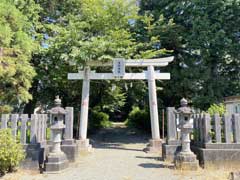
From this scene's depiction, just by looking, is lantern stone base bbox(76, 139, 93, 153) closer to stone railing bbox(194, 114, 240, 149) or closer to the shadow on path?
the shadow on path

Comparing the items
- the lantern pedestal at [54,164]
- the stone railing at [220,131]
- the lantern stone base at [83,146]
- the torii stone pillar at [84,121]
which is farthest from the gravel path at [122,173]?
the torii stone pillar at [84,121]

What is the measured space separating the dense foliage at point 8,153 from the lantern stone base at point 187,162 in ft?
13.8

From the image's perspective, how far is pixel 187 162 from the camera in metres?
6.34

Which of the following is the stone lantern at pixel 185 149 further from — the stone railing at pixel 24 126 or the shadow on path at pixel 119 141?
the shadow on path at pixel 119 141

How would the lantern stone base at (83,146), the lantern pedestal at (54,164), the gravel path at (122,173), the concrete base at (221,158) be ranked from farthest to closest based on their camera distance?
the lantern stone base at (83,146), the concrete base at (221,158), the lantern pedestal at (54,164), the gravel path at (122,173)

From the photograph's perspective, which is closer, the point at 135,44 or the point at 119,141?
the point at 135,44

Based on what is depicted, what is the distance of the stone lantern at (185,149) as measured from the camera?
249 inches

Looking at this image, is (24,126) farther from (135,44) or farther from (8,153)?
(135,44)

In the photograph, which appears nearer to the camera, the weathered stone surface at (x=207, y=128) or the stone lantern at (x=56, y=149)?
the stone lantern at (x=56, y=149)

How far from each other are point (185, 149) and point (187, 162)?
0.36 m

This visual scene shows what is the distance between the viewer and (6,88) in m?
9.16

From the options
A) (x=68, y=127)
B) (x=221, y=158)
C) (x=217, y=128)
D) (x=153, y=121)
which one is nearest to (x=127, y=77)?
Answer: (x=153, y=121)

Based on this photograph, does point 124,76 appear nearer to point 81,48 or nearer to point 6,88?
point 81,48

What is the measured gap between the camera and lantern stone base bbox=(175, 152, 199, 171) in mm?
6293
